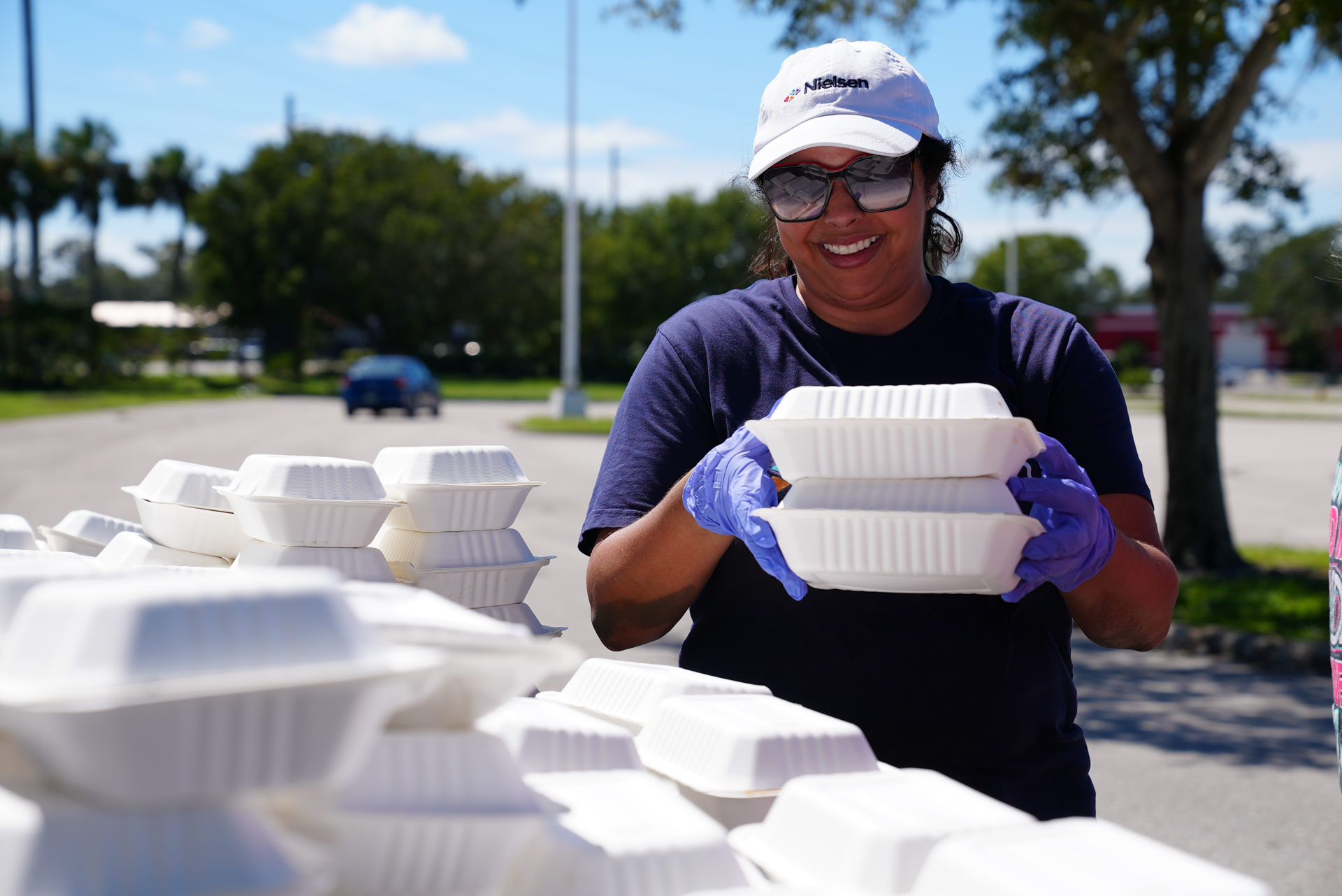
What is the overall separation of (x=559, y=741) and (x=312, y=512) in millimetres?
632

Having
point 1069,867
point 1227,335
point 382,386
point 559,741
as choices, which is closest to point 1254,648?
point 559,741

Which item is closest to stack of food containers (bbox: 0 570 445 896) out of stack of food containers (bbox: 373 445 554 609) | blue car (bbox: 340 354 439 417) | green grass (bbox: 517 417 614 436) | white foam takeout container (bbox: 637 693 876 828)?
white foam takeout container (bbox: 637 693 876 828)

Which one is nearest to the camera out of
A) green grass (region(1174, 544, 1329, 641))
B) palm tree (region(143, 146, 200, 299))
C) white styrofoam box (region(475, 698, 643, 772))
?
white styrofoam box (region(475, 698, 643, 772))

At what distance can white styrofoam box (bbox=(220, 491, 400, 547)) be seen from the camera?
5.38ft

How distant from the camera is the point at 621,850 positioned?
98 cm

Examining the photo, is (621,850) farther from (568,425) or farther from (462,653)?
(568,425)

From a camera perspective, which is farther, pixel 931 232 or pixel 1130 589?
pixel 931 232

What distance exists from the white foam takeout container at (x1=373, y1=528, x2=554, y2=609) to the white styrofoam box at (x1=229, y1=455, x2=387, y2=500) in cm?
15

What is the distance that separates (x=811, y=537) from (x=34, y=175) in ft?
150

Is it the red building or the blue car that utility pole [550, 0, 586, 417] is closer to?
the blue car

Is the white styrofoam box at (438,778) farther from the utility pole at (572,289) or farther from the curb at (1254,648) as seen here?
the utility pole at (572,289)

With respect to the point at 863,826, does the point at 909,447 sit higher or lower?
higher

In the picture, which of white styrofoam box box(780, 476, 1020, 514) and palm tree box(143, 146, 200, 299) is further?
palm tree box(143, 146, 200, 299)

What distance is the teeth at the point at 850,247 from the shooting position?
1924 millimetres
